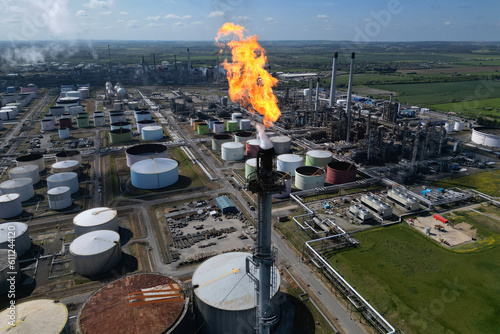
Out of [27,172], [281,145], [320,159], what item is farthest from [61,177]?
[320,159]

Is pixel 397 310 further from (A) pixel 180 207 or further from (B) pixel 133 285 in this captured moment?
(A) pixel 180 207

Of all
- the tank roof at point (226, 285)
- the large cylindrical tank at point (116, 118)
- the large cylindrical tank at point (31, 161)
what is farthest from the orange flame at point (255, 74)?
the large cylindrical tank at point (116, 118)

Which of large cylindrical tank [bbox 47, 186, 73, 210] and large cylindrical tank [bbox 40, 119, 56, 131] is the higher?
large cylindrical tank [bbox 40, 119, 56, 131]

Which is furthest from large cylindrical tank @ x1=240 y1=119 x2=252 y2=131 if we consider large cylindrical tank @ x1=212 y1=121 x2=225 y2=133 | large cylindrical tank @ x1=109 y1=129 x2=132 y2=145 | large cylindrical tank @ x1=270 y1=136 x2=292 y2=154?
large cylindrical tank @ x1=109 y1=129 x2=132 y2=145

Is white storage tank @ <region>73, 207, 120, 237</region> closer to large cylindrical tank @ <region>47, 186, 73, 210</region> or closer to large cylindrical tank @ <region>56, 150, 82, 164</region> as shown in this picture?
large cylindrical tank @ <region>47, 186, 73, 210</region>

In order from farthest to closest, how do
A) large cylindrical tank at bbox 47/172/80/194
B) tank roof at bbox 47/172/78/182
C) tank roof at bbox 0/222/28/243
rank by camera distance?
tank roof at bbox 47/172/78/182
large cylindrical tank at bbox 47/172/80/194
tank roof at bbox 0/222/28/243

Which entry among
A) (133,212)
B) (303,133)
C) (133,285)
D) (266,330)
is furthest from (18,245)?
(303,133)

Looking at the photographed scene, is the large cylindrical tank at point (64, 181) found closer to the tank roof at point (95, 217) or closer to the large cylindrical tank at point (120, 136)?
the tank roof at point (95, 217)
